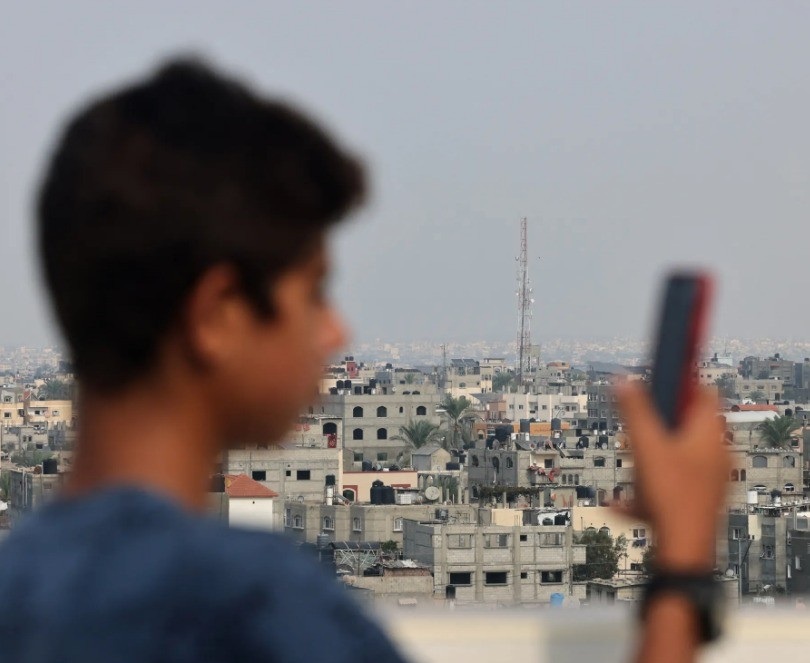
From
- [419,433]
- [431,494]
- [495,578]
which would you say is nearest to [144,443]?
[495,578]

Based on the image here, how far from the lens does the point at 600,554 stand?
69.6 ft

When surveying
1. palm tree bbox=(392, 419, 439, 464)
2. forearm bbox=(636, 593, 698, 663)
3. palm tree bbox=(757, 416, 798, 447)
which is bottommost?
palm tree bbox=(392, 419, 439, 464)

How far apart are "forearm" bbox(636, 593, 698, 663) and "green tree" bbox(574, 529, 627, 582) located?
19460 mm

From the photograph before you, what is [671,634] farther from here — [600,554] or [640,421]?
[600,554]

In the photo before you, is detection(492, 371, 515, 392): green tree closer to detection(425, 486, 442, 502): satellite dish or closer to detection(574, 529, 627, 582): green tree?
detection(425, 486, 442, 502): satellite dish

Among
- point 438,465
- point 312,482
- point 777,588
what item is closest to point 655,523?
point 777,588

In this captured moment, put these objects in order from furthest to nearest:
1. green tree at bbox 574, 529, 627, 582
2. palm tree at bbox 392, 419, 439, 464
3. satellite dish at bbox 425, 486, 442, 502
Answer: palm tree at bbox 392, 419, 439, 464, satellite dish at bbox 425, 486, 442, 502, green tree at bbox 574, 529, 627, 582

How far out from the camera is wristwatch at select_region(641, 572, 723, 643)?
1.86ft

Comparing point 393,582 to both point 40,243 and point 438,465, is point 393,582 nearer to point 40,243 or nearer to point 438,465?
point 438,465

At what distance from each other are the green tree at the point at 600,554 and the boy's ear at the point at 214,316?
1948cm

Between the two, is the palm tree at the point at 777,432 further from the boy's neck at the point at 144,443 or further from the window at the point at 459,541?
the boy's neck at the point at 144,443

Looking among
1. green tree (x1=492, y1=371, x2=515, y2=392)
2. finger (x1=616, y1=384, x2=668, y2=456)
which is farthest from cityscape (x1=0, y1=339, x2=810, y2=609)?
green tree (x1=492, y1=371, x2=515, y2=392)

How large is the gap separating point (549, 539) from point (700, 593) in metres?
19.4

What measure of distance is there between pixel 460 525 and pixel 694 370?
65.4 feet
